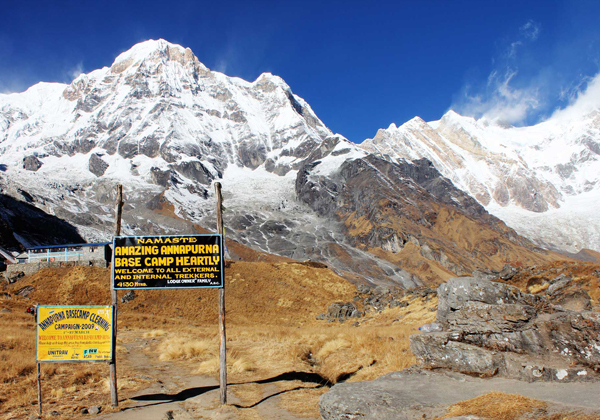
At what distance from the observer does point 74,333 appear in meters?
11.1

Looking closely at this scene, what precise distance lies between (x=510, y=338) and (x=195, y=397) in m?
9.42

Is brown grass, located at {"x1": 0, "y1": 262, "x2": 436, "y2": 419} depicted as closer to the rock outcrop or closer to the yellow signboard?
the yellow signboard

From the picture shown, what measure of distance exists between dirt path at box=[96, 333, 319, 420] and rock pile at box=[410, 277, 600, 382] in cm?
442

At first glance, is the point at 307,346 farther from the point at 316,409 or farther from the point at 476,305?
the point at 476,305

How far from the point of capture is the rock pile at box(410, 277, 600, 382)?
846cm

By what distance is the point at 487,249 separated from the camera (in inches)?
6442

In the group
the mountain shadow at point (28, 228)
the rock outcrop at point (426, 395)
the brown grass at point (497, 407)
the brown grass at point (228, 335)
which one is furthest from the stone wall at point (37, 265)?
the brown grass at point (497, 407)

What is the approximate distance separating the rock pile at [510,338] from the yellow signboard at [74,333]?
8958 mm

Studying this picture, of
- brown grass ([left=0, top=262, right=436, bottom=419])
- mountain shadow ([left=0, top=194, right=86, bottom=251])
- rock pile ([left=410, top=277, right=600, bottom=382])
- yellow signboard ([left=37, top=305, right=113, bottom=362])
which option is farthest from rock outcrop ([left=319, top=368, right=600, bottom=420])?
mountain shadow ([left=0, top=194, right=86, bottom=251])

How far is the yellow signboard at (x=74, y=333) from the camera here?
430 inches

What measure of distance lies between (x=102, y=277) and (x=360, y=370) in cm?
3411

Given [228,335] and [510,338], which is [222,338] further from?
[228,335]

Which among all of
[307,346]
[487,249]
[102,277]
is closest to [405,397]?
[307,346]

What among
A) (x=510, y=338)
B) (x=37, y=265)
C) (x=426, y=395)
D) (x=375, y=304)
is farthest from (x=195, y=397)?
(x=37, y=265)
